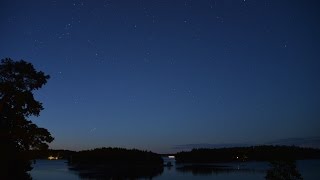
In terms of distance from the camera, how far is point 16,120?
24.6 m

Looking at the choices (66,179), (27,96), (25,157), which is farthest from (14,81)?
(66,179)

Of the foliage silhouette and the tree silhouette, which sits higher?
the tree silhouette

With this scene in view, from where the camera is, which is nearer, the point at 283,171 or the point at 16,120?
the point at 16,120

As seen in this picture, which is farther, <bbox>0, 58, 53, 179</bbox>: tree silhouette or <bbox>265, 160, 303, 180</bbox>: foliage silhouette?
<bbox>265, 160, 303, 180</bbox>: foliage silhouette

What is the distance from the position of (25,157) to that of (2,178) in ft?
6.15

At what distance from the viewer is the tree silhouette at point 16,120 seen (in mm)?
24250

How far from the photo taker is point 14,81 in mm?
24781

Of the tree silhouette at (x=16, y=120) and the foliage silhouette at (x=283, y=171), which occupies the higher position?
the tree silhouette at (x=16, y=120)

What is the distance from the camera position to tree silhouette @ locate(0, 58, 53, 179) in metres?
24.2

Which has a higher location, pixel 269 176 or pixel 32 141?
pixel 32 141

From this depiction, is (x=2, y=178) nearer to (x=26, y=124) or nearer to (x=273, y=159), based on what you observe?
(x=26, y=124)

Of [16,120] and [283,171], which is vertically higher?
[16,120]

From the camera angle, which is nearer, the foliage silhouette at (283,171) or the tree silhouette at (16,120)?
the tree silhouette at (16,120)

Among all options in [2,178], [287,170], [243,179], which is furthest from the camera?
[243,179]
